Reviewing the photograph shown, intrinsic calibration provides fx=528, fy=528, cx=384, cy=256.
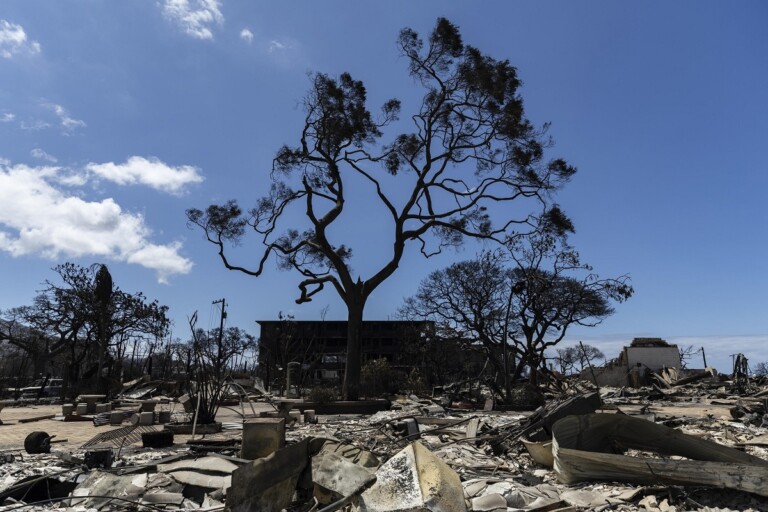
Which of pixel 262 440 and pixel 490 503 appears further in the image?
pixel 262 440

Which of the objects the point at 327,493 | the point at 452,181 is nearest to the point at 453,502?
the point at 327,493

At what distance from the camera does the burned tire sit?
6.74 metres

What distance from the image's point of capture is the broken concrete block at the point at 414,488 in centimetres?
332

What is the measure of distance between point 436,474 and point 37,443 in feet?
19.2

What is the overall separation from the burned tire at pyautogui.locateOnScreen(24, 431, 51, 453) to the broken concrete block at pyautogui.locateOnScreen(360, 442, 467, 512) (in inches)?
214

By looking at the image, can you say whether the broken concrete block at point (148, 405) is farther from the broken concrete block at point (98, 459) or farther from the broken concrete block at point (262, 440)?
the broken concrete block at point (262, 440)

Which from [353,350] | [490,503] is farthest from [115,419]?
[490,503]

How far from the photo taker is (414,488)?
11.1 feet

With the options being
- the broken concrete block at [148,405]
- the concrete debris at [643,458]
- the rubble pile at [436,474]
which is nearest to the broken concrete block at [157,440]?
the rubble pile at [436,474]

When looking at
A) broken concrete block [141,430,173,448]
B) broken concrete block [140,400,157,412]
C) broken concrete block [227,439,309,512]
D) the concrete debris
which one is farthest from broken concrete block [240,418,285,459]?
broken concrete block [140,400,157,412]

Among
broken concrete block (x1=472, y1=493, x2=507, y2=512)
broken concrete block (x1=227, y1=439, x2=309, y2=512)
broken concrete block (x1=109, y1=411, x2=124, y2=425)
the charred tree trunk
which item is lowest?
broken concrete block (x1=109, y1=411, x2=124, y2=425)

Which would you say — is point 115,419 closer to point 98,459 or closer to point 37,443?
point 37,443

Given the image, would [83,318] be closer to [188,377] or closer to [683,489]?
[188,377]

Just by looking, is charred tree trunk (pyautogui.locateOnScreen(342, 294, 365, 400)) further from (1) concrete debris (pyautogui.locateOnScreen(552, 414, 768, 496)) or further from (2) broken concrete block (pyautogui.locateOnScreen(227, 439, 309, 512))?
(2) broken concrete block (pyautogui.locateOnScreen(227, 439, 309, 512))
